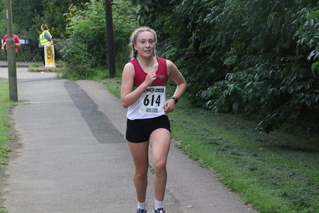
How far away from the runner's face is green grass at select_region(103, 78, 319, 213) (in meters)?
1.76

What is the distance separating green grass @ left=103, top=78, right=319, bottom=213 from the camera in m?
6.16

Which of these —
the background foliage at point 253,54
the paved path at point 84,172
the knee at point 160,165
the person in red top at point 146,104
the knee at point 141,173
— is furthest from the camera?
the background foliage at point 253,54

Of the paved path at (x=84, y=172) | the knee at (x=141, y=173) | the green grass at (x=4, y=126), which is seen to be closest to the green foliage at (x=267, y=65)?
the paved path at (x=84, y=172)

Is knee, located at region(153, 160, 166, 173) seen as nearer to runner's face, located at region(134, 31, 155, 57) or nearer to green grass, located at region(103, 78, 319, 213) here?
runner's face, located at region(134, 31, 155, 57)

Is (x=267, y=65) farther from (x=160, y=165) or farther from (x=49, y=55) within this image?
(x=49, y=55)

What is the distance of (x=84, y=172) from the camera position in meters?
7.84

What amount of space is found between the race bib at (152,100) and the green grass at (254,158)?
1345 mm

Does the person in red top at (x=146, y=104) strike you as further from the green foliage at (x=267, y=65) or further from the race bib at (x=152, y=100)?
the green foliage at (x=267, y=65)

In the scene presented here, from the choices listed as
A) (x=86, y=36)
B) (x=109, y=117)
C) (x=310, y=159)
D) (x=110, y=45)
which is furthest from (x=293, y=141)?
(x=86, y=36)

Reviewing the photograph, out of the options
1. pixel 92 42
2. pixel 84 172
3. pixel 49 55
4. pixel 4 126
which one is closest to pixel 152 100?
pixel 84 172

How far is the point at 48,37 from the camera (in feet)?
84.2

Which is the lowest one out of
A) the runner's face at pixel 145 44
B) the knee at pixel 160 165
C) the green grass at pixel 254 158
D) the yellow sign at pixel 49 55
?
the green grass at pixel 254 158

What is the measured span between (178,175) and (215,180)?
21.6 inches

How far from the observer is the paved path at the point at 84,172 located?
20.6 ft
